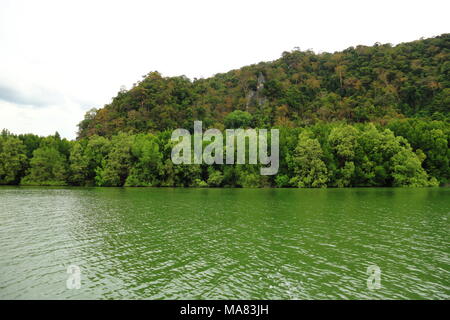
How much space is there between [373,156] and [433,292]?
67084 mm

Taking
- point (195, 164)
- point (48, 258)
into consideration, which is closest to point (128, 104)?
point (195, 164)

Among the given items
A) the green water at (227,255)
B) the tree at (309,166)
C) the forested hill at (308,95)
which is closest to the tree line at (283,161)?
the tree at (309,166)

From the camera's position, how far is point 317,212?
108 ft

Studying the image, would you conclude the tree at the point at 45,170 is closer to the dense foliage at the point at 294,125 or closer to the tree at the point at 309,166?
the dense foliage at the point at 294,125

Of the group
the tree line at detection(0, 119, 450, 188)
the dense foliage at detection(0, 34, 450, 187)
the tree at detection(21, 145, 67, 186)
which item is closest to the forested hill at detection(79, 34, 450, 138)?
the dense foliage at detection(0, 34, 450, 187)

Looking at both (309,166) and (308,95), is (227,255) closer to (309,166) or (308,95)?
(309,166)

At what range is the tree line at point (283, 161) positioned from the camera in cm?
7369

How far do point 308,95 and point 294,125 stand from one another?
31.7 m

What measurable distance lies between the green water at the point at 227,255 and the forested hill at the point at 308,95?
81.7 metres

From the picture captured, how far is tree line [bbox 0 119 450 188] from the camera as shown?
7369 centimetres

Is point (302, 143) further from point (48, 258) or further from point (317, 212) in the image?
point (48, 258)

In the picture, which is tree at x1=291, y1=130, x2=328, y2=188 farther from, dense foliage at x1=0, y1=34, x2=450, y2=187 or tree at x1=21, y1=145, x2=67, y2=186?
tree at x1=21, y1=145, x2=67, y2=186

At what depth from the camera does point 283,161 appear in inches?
3093

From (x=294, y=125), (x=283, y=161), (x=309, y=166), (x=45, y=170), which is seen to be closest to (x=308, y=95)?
(x=294, y=125)
